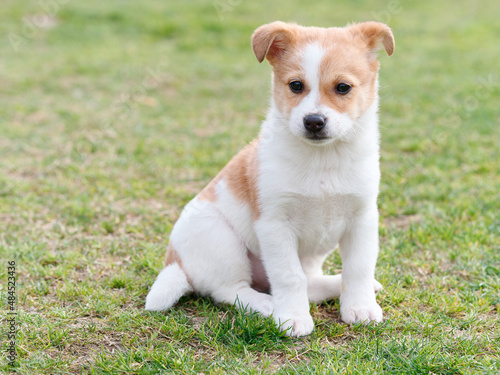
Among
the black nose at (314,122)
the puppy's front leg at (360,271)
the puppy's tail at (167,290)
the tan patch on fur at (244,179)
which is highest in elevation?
the black nose at (314,122)

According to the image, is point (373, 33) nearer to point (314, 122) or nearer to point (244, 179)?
point (314, 122)

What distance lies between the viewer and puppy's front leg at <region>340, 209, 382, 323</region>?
349 cm

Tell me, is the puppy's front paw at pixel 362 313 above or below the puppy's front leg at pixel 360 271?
below

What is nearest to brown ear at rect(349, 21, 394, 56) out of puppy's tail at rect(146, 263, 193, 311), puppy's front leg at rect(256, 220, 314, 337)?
puppy's front leg at rect(256, 220, 314, 337)

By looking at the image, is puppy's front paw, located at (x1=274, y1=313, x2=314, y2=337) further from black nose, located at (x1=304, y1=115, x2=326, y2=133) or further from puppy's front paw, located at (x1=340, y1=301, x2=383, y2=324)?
black nose, located at (x1=304, y1=115, x2=326, y2=133)

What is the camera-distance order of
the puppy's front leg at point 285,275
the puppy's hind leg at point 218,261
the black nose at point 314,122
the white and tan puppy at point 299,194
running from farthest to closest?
1. the puppy's hind leg at point 218,261
2. the puppy's front leg at point 285,275
3. the white and tan puppy at point 299,194
4. the black nose at point 314,122

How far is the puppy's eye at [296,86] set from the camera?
3287 mm

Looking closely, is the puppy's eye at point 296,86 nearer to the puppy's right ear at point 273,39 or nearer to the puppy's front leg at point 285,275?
the puppy's right ear at point 273,39

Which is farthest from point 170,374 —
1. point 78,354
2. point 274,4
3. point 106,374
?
point 274,4

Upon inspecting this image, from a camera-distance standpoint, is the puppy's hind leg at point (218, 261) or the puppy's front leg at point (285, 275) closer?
the puppy's front leg at point (285, 275)

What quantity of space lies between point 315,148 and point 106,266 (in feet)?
6.34

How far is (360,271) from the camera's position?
350 centimetres

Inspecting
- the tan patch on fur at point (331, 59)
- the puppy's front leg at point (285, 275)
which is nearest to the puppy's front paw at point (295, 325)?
the puppy's front leg at point (285, 275)

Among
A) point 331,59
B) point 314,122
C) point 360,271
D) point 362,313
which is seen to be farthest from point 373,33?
point 362,313
